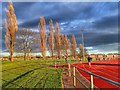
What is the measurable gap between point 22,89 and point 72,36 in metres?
102

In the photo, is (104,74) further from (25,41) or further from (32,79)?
(25,41)

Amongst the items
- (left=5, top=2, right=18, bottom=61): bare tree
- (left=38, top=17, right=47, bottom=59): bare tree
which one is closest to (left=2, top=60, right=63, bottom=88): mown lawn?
(left=5, top=2, right=18, bottom=61): bare tree

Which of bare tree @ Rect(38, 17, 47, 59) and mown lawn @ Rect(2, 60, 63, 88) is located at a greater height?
bare tree @ Rect(38, 17, 47, 59)

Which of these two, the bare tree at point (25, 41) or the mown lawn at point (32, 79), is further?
the bare tree at point (25, 41)

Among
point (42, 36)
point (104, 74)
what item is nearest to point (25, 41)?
point (42, 36)

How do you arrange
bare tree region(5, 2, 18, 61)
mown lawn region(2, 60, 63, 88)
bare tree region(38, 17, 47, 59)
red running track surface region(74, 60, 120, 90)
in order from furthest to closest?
bare tree region(38, 17, 47, 59), bare tree region(5, 2, 18, 61), mown lawn region(2, 60, 63, 88), red running track surface region(74, 60, 120, 90)

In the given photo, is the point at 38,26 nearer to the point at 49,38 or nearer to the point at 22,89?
the point at 49,38

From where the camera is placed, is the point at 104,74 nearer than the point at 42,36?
Yes

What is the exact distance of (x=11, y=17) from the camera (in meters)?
48.7

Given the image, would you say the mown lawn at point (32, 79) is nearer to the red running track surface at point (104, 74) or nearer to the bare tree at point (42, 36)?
the red running track surface at point (104, 74)

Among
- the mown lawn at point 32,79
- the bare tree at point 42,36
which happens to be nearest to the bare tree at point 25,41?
the bare tree at point 42,36

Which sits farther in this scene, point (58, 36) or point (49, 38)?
point (58, 36)

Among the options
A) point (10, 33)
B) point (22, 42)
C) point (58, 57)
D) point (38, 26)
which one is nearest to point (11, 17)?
point (10, 33)

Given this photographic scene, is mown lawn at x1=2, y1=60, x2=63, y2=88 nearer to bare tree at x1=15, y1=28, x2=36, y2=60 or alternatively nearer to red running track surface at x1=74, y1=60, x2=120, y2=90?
red running track surface at x1=74, y1=60, x2=120, y2=90
